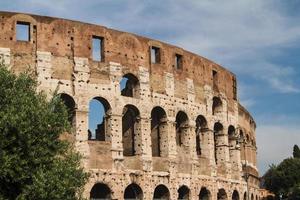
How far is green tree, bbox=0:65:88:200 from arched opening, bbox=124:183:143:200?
23.7 feet

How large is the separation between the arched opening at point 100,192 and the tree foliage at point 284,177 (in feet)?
70.3

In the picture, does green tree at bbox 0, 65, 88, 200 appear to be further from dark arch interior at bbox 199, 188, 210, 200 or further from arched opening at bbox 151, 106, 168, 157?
dark arch interior at bbox 199, 188, 210, 200

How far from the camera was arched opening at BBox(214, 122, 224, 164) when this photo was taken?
1162 inches

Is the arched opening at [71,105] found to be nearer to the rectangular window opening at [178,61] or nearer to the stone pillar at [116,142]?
the stone pillar at [116,142]

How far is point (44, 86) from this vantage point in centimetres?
2202

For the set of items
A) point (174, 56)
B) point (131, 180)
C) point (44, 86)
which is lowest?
point (131, 180)

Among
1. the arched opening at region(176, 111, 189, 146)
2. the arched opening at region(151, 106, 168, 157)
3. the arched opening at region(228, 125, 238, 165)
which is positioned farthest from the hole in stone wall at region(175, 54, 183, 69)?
the arched opening at region(228, 125, 238, 165)

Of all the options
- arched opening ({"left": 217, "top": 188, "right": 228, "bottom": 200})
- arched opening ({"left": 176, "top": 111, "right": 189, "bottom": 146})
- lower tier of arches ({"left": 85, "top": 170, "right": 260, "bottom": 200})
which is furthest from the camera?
arched opening ({"left": 217, "top": 188, "right": 228, "bottom": 200})

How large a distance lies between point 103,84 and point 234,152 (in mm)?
10712

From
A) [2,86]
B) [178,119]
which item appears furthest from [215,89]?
[2,86]

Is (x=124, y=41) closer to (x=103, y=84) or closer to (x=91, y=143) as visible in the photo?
(x=103, y=84)

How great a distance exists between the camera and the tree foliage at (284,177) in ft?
138

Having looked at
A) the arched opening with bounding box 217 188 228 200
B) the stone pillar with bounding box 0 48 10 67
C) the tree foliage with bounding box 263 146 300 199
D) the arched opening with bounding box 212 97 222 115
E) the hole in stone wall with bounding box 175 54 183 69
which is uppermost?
the hole in stone wall with bounding box 175 54 183 69

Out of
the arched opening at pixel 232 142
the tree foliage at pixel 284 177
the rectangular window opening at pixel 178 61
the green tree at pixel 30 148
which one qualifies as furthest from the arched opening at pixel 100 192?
the tree foliage at pixel 284 177
